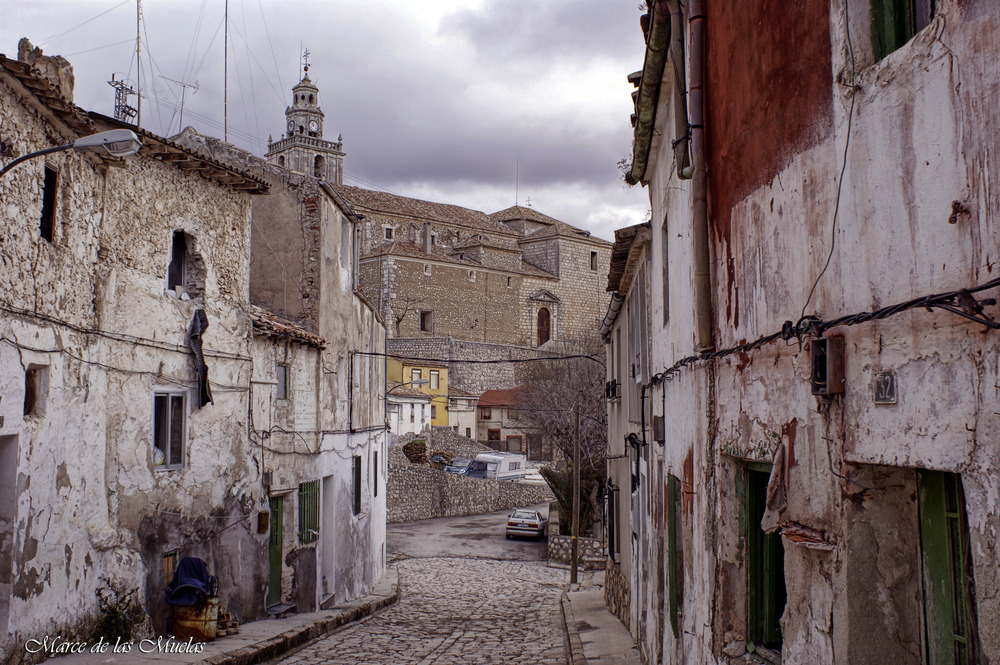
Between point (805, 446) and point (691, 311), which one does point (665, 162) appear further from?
point (805, 446)

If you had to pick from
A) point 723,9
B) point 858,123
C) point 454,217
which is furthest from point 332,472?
point 454,217

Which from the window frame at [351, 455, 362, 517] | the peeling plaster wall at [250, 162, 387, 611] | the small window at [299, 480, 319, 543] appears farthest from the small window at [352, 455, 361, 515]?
the small window at [299, 480, 319, 543]

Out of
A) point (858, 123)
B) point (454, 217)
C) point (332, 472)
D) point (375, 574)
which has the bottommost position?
point (375, 574)

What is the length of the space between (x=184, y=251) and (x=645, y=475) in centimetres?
716

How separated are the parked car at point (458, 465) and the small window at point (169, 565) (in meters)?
33.2

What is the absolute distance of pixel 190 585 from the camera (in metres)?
11.4

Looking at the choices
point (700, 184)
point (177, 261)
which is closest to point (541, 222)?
point (177, 261)

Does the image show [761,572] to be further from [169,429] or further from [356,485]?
[356,485]

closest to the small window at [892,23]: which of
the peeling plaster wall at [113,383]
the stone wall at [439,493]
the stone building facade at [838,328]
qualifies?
the stone building facade at [838,328]

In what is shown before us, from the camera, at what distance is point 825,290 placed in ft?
13.8

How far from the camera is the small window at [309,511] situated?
16.0 m

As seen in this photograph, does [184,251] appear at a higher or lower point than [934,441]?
higher

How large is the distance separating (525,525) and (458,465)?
1458 centimetres

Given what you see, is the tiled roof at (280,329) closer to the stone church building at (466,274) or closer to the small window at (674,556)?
the small window at (674,556)
